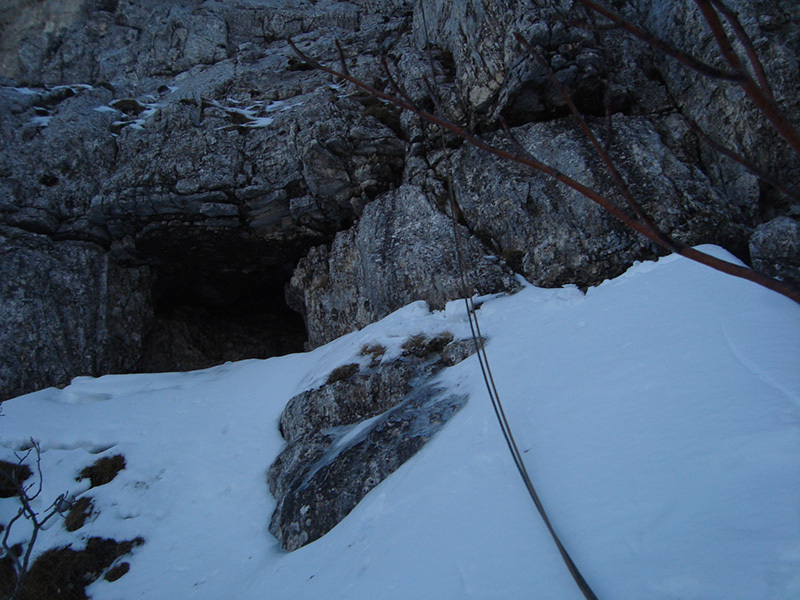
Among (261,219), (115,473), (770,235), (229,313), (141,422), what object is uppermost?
(261,219)

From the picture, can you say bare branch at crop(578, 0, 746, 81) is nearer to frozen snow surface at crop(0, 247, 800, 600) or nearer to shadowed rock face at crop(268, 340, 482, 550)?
frozen snow surface at crop(0, 247, 800, 600)

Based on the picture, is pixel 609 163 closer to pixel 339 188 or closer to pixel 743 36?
pixel 743 36

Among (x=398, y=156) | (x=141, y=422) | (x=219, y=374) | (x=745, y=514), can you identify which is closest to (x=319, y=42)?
(x=398, y=156)

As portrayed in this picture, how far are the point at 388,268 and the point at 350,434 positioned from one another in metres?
5.78

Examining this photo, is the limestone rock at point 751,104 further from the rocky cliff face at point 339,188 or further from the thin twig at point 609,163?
the thin twig at point 609,163

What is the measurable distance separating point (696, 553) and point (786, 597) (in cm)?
42

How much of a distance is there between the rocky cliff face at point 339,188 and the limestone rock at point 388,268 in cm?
6

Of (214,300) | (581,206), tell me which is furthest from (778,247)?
(214,300)

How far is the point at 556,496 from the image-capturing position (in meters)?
3.40

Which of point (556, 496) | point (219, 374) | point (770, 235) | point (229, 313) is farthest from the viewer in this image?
point (229, 313)

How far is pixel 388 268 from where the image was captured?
1217 cm

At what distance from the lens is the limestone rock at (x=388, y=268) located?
36.5 feet

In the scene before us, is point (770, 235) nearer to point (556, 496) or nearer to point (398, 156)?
point (556, 496)

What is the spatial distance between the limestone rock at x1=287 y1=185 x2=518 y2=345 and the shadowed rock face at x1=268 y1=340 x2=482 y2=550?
2.88m
